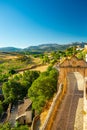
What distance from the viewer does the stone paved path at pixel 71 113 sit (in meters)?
19.7

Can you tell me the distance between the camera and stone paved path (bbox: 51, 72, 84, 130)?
1966 cm

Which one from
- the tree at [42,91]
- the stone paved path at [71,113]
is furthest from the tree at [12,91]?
the stone paved path at [71,113]

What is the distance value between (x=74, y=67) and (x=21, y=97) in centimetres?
2014

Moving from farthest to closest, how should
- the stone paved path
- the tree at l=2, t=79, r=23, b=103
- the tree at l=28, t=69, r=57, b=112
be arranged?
the tree at l=2, t=79, r=23, b=103 → the tree at l=28, t=69, r=57, b=112 → the stone paved path

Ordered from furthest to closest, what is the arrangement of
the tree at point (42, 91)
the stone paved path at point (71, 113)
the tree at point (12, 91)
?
1. the tree at point (12, 91)
2. the tree at point (42, 91)
3. the stone paved path at point (71, 113)

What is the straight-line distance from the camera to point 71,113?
883 inches

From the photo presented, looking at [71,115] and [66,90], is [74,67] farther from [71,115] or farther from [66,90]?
[71,115]

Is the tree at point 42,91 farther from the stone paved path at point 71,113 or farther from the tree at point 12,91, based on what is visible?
the tree at point 12,91

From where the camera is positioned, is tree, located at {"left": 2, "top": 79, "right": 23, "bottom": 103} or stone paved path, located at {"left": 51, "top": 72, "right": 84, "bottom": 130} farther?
tree, located at {"left": 2, "top": 79, "right": 23, "bottom": 103}

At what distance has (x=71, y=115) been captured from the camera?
22.0 m

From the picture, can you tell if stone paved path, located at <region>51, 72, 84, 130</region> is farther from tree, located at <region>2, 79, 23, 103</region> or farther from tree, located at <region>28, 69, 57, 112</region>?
tree, located at <region>2, 79, 23, 103</region>

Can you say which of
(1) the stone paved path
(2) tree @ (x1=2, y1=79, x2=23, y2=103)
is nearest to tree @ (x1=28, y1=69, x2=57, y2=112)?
(1) the stone paved path

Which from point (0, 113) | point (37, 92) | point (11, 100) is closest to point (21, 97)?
point (11, 100)

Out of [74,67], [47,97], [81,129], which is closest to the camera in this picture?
[81,129]
